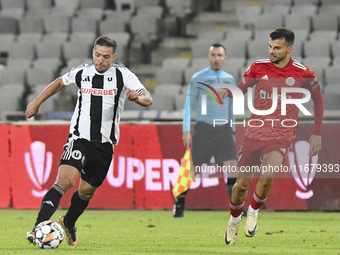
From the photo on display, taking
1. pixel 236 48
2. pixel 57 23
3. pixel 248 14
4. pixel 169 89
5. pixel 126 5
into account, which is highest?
pixel 126 5

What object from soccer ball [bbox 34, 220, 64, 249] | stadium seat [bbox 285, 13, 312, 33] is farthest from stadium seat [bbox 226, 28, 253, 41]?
soccer ball [bbox 34, 220, 64, 249]

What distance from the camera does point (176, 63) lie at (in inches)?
557

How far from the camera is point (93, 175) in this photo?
576 cm

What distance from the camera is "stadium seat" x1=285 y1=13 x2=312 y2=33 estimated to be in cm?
1384

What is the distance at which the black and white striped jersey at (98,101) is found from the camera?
225 inches

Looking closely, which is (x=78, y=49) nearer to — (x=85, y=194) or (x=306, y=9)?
(x=306, y=9)

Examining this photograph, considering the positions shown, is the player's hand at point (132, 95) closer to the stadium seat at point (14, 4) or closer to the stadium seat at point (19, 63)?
the stadium seat at point (19, 63)

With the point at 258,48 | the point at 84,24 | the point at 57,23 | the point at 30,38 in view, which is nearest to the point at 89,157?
the point at 258,48

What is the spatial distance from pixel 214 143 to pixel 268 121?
106 inches

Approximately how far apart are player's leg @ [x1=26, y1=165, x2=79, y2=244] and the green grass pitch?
0.27 metres

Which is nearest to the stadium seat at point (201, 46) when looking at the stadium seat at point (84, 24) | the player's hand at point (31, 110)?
the stadium seat at point (84, 24)

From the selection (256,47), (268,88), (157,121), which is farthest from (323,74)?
(268,88)

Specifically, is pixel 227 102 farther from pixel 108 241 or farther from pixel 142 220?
pixel 108 241

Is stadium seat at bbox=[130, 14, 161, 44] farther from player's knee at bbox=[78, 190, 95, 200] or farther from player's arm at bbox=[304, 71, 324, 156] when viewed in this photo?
player's knee at bbox=[78, 190, 95, 200]
